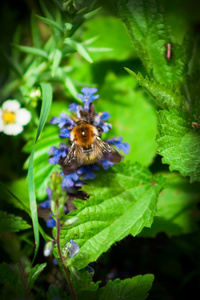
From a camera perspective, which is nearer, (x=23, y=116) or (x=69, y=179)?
(x=69, y=179)

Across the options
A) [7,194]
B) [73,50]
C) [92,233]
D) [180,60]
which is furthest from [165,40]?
[7,194]

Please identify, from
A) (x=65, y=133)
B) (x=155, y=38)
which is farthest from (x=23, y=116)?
(x=155, y=38)

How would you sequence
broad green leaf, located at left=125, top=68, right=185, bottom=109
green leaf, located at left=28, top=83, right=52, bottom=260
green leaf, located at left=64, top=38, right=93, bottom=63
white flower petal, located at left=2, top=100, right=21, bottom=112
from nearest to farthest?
1. green leaf, located at left=28, top=83, right=52, bottom=260
2. broad green leaf, located at left=125, top=68, right=185, bottom=109
3. green leaf, located at left=64, top=38, right=93, bottom=63
4. white flower petal, located at left=2, top=100, right=21, bottom=112

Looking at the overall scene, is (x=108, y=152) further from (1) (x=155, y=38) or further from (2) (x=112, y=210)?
(1) (x=155, y=38)

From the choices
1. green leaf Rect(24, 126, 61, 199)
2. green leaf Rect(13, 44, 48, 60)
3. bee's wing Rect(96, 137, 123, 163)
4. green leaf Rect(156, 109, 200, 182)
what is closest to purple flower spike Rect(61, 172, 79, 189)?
bee's wing Rect(96, 137, 123, 163)

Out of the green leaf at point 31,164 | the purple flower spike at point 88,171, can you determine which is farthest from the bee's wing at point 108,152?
the green leaf at point 31,164

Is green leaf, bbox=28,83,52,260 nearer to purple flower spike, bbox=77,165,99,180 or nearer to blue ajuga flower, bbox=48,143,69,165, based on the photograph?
blue ajuga flower, bbox=48,143,69,165

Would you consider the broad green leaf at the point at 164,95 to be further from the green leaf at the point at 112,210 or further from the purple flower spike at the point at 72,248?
the purple flower spike at the point at 72,248
